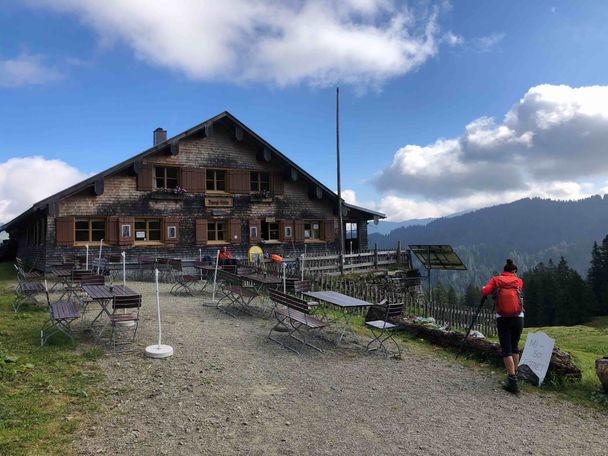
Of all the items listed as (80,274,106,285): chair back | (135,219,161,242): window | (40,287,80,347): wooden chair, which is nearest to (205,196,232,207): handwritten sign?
(135,219,161,242): window

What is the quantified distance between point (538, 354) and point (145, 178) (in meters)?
17.0

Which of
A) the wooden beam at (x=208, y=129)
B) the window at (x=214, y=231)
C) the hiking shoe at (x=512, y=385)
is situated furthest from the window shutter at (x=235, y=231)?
the hiking shoe at (x=512, y=385)

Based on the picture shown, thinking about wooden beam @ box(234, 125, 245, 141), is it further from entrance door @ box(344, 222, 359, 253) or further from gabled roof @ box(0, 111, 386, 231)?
entrance door @ box(344, 222, 359, 253)

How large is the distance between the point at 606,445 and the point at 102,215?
18290 mm

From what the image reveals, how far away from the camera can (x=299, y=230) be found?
23.2 meters

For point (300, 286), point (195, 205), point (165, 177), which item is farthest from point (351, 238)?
point (300, 286)

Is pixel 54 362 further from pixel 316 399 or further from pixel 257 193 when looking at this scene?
pixel 257 193

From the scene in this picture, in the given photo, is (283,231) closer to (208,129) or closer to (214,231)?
(214,231)

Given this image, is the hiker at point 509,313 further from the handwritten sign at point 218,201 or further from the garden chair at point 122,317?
the handwritten sign at point 218,201

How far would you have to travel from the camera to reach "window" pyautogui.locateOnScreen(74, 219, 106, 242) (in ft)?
60.3

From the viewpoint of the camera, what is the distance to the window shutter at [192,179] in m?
20.3

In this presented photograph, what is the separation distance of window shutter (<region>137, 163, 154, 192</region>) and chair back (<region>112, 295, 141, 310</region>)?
13.2 metres

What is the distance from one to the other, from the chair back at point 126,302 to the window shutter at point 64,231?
12243 millimetres

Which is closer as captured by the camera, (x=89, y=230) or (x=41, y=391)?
(x=41, y=391)
